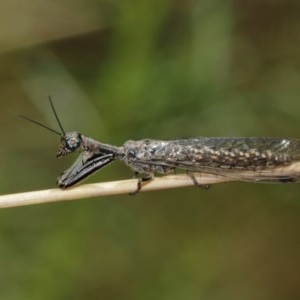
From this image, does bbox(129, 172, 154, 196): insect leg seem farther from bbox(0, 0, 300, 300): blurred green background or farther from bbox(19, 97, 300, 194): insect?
bbox(0, 0, 300, 300): blurred green background

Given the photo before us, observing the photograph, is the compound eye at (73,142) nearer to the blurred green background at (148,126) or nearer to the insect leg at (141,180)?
the insect leg at (141,180)

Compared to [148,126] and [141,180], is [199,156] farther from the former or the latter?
[148,126]

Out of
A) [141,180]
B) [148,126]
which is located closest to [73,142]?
[141,180]

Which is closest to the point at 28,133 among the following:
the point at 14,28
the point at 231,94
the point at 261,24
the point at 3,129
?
the point at 3,129

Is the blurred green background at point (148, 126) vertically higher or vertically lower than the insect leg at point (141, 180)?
higher

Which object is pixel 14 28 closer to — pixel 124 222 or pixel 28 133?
pixel 28 133

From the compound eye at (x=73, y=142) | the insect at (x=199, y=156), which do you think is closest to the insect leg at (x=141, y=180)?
the insect at (x=199, y=156)

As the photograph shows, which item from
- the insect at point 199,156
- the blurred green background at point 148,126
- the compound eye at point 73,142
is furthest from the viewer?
the blurred green background at point 148,126
